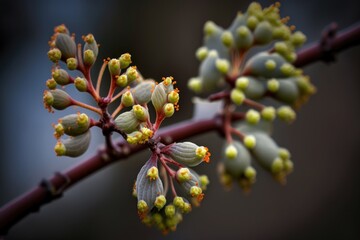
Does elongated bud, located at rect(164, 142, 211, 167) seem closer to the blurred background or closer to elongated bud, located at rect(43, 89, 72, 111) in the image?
elongated bud, located at rect(43, 89, 72, 111)

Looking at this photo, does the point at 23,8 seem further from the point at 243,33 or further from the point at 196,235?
the point at 243,33

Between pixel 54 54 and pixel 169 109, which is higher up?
pixel 54 54

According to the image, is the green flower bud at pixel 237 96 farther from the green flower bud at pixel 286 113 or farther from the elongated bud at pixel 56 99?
the elongated bud at pixel 56 99

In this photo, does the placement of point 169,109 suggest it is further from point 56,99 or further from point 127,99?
point 56,99

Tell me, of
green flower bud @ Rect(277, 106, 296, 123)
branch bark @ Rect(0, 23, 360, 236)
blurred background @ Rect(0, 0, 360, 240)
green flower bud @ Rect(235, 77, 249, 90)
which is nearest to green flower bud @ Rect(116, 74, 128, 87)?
branch bark @ Rect(0, 23, 360, 236)

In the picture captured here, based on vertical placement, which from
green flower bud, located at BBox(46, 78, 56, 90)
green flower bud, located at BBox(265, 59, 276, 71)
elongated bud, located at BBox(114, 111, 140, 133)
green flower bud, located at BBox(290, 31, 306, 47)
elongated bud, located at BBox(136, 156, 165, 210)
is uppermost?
green flower bud, located at BBox(46, 78, 56, 90)

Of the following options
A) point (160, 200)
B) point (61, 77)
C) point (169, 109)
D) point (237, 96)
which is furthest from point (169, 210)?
point (237, 96)
